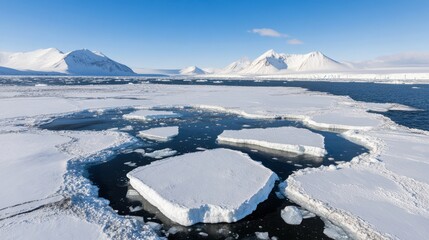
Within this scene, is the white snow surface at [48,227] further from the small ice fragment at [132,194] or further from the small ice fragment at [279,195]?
the small ice fragment at [279,195]

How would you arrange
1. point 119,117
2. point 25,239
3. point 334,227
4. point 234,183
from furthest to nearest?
1. point 119,117
2. point 234,183
3. point 334,227
4. point 25,239

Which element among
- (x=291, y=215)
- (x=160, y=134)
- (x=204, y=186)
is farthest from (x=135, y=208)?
(x=160, y=134)

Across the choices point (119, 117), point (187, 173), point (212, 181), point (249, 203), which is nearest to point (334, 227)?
point (249, 203)

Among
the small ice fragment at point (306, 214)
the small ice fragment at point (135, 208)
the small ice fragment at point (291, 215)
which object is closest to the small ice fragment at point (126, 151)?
the small ice fragment at point (135, 208)

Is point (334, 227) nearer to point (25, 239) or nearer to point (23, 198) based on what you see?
Answer: point (25, 239)

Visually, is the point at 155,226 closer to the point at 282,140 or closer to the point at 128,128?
the point at 282,140

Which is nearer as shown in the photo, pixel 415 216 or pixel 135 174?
pixel 415 216
